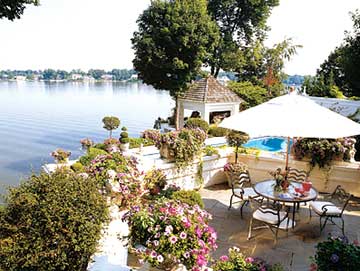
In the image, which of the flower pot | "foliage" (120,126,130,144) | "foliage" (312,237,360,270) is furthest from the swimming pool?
"foliage" (312,237,360,270)

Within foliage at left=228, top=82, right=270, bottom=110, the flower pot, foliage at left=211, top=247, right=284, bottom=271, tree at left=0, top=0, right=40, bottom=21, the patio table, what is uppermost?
tree at left=0, top=0, right=40, bottom=21

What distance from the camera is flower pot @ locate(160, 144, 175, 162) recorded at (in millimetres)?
6968

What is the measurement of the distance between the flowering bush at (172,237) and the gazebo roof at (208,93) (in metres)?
15.3

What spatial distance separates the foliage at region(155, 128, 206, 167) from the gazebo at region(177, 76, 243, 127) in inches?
434

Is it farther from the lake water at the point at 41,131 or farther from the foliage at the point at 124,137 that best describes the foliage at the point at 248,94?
the foliage at the point at 124,137

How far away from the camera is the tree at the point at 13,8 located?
5.03 meters

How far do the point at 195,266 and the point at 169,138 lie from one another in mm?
4220

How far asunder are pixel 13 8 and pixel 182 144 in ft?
13.2

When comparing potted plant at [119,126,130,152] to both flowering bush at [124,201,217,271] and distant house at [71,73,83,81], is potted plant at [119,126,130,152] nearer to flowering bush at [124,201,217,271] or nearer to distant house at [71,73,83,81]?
flowering bush at [124,201,217,271]

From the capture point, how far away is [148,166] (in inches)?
247

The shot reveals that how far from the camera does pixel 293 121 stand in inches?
205

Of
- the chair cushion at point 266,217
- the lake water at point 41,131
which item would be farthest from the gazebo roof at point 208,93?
the chair cushion at point 266,217

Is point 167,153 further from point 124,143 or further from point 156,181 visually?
point 124,143

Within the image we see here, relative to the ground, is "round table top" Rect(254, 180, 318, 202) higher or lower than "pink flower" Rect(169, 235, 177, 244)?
lower
